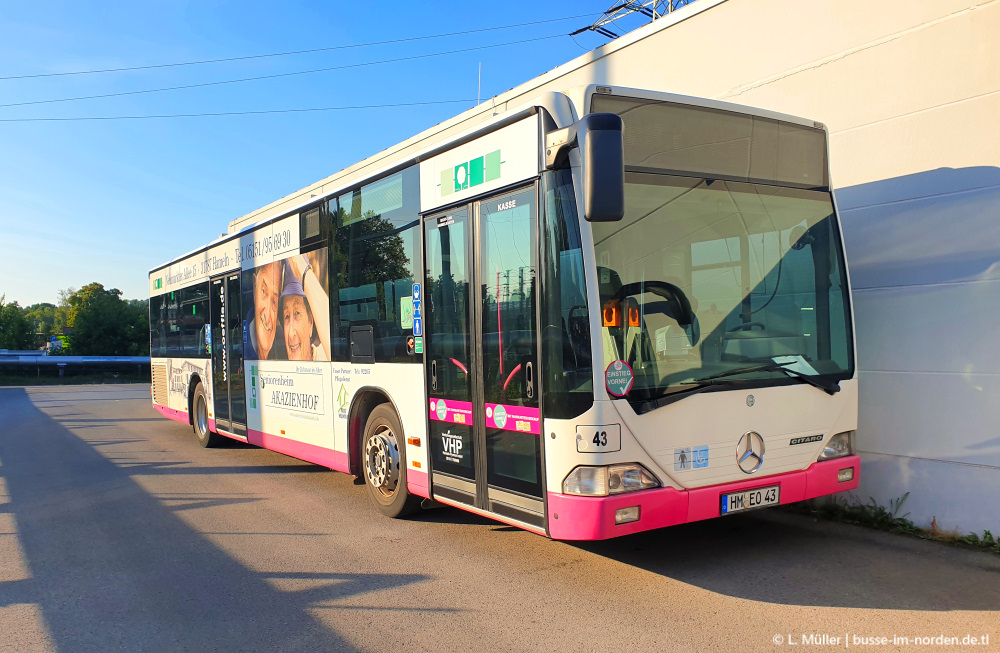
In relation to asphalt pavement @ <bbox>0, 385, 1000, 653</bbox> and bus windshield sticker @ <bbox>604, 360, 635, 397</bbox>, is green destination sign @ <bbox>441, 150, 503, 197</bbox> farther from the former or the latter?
asphalt pavement @ <bbox>0, 385, 1000, 653</bbox>

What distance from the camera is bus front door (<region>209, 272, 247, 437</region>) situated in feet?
35.0

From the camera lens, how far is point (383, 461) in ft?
23.4

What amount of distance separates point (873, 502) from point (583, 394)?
3.53 meters

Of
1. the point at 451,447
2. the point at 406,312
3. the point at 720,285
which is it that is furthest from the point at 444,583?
the point at 720,285

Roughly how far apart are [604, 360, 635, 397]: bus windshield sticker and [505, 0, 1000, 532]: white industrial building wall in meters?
3.21

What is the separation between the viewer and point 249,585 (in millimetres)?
5293

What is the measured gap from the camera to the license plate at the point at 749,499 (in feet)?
16.4

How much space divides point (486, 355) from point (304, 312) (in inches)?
150

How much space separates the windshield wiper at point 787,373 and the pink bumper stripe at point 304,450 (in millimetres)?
4225

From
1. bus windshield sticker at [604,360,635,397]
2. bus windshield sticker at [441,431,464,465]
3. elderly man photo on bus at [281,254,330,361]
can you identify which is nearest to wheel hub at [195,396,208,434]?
elderly man photo on bus at [281,254,330,361]

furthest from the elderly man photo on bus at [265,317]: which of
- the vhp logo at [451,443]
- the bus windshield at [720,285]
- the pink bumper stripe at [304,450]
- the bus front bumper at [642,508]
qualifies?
the bus windshield at [720,285]

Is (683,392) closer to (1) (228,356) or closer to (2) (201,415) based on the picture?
(1) (228,356)

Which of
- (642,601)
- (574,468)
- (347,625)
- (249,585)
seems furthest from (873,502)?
(249,585)

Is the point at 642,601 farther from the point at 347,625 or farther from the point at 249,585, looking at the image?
the point at 249,585
